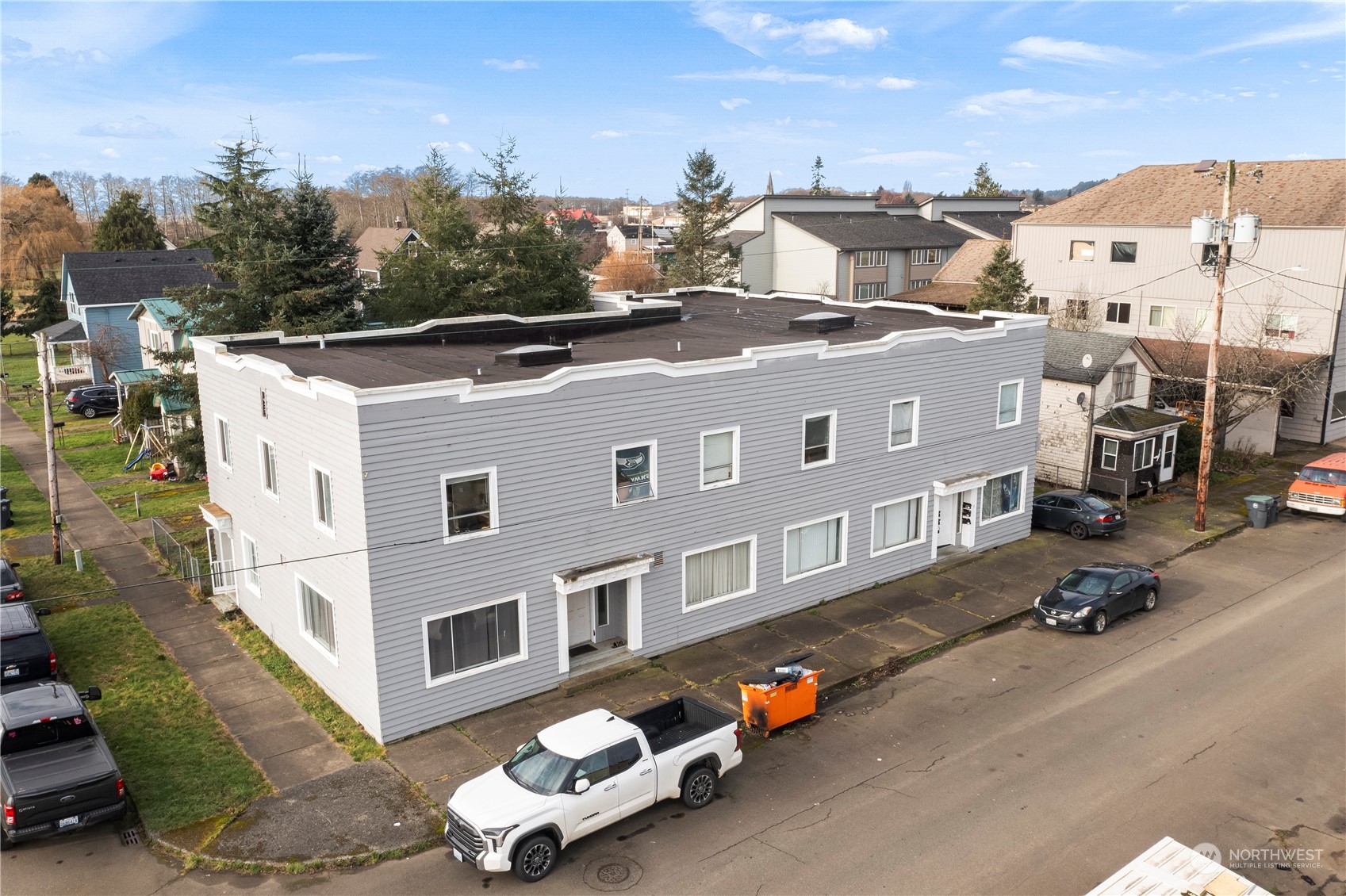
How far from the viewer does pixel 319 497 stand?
1912 cm

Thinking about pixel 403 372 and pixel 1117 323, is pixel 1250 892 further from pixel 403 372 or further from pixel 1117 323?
pixel 1117 323

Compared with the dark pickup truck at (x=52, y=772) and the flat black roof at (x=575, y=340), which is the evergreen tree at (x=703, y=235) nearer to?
the flat black roof at (x=575, y=340)

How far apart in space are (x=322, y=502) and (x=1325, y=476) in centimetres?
3311

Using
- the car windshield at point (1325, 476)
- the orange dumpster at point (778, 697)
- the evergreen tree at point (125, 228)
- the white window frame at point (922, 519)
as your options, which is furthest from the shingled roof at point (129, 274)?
the car windshield at point (1325, 476)

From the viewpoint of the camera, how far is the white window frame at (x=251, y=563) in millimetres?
23094

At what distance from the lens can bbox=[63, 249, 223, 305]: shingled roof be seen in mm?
58278

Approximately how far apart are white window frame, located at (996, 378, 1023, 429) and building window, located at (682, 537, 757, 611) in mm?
9874

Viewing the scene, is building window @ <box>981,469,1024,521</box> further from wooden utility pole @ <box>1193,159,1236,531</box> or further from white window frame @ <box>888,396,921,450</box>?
wooden utility pole @ <box>1193,159,1236,531</box>

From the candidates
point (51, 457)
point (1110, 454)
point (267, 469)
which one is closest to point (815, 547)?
point (267, 469)

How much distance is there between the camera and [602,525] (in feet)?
67.1

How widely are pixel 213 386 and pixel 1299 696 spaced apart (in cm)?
2622

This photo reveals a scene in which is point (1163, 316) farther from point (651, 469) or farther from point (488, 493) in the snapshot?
point (488, 493)

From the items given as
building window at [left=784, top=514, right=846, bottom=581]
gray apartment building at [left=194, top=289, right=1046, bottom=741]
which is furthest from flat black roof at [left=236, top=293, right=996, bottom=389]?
building window at [left=784, top=514, right=846, bottom=581]

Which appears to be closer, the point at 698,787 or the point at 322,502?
the point at 698,787
